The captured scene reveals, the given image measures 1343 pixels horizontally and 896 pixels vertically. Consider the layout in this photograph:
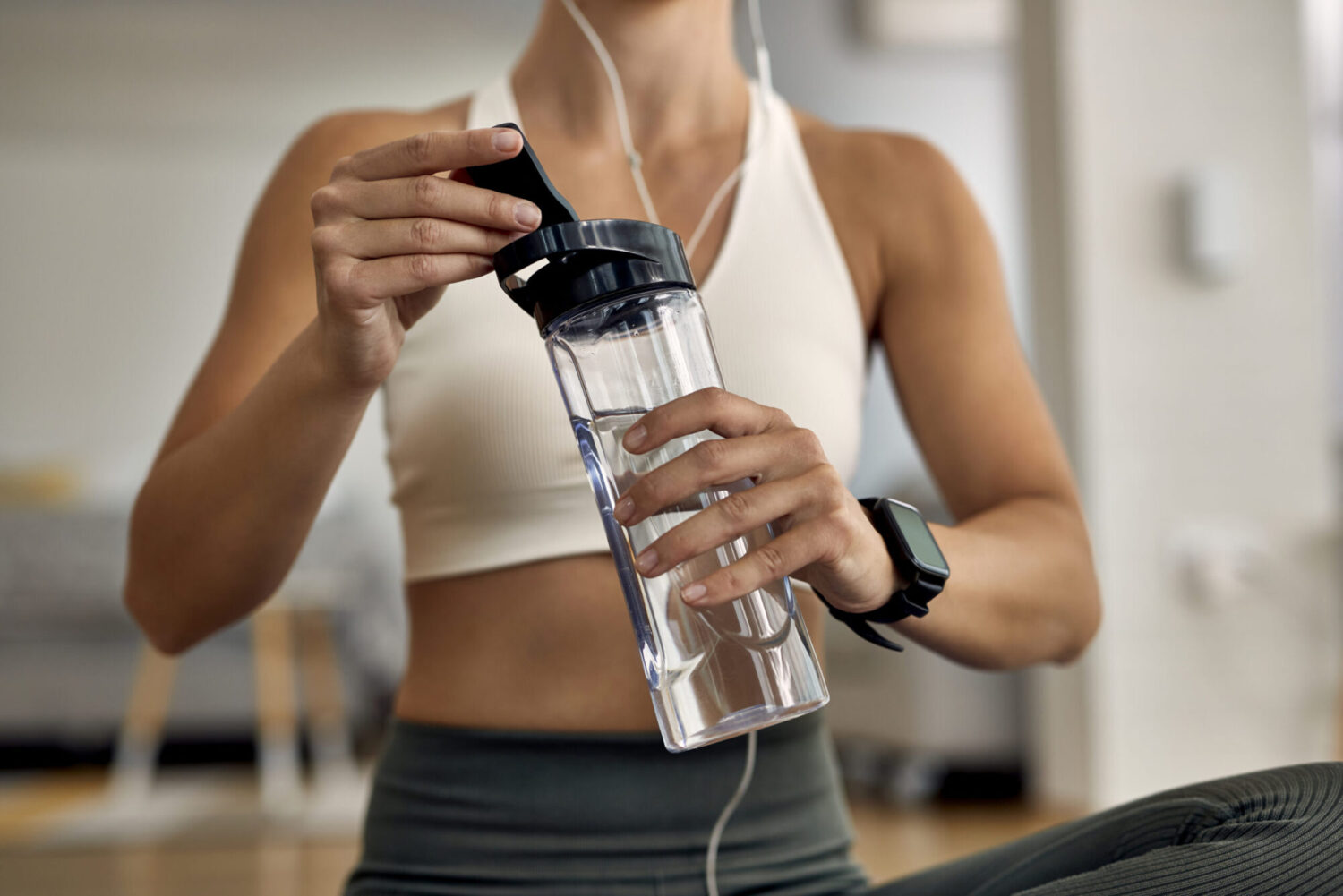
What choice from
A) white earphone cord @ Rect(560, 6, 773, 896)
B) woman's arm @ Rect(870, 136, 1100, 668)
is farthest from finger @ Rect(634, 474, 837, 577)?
white earphone cord @ Rect(560, 6, 773, 896)

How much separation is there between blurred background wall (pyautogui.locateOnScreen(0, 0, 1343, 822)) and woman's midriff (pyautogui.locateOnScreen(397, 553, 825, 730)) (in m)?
1.83

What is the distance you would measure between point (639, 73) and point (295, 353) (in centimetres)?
42

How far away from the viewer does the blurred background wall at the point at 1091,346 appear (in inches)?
95.0

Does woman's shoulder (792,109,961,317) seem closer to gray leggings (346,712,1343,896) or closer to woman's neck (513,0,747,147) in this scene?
woman's neck (513,0,747,147)

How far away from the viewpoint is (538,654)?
800 millimetres

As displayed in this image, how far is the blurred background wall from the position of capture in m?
2.41

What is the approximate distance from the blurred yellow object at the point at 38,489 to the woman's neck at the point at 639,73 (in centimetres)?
461

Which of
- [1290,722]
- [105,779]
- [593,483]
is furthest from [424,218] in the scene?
[105,779]

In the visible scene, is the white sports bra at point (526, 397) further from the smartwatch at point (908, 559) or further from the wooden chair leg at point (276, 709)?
the wooden chair leg at point (276, 709)

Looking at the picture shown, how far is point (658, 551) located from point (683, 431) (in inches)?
2.0

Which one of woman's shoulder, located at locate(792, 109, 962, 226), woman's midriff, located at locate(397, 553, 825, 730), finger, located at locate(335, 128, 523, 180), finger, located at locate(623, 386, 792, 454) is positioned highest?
woman's shoulder, located at locate(792, 109, 962, 226)

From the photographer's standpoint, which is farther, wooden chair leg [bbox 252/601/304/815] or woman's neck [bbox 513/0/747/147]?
wooden chair leg [bbox 252/601/304/815]

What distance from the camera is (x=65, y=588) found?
373cm

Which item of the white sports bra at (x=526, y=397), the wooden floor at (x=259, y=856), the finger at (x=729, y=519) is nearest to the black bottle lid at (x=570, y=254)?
the finger at (x=729, y=519)
